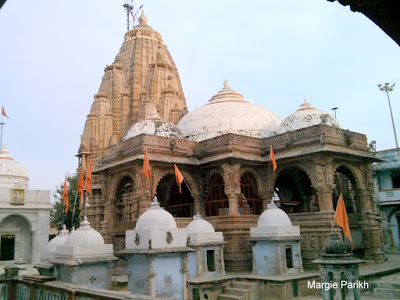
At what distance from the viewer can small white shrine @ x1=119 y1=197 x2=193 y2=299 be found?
466 inches

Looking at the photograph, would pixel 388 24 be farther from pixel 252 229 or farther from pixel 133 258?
pixel 252 229

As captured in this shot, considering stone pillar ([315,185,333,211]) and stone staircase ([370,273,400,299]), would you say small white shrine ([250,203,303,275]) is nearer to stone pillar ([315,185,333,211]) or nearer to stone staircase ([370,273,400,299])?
stone pillar ([315,185,333,211])

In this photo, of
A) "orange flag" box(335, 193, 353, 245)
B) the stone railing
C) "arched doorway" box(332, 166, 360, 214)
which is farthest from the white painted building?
"arched doorway" box(332, 166, 360, 214)

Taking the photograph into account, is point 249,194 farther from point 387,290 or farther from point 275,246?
point 387,290

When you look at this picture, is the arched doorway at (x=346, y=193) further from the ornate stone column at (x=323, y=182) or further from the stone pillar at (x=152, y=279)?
the stone pillar at (x=152, y=279)

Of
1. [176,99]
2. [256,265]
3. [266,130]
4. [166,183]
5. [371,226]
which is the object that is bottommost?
[256,265]

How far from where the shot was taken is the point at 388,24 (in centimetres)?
360

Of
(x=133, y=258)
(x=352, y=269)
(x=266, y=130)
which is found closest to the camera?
(x=352, y=269)

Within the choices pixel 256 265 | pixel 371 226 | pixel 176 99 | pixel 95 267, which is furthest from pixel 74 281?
pixel 176 99

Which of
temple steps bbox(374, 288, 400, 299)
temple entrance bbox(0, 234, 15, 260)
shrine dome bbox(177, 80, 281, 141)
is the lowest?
temple steps bbox(374, 288, 400, 299)

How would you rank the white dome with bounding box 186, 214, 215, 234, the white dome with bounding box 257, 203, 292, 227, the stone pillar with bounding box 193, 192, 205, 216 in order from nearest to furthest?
1. the white dome with bounding box 257, 203, 292, 227
2. the white dome with bounding box 186, 214, 215, 234
3. the stone pillar with bounding box 193, 192, 205, 216

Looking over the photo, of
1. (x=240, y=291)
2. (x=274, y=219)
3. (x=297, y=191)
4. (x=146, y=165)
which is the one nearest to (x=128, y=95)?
(x=297, y=191)

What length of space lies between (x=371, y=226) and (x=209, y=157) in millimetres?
10060

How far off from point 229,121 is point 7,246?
17862 millimetres
